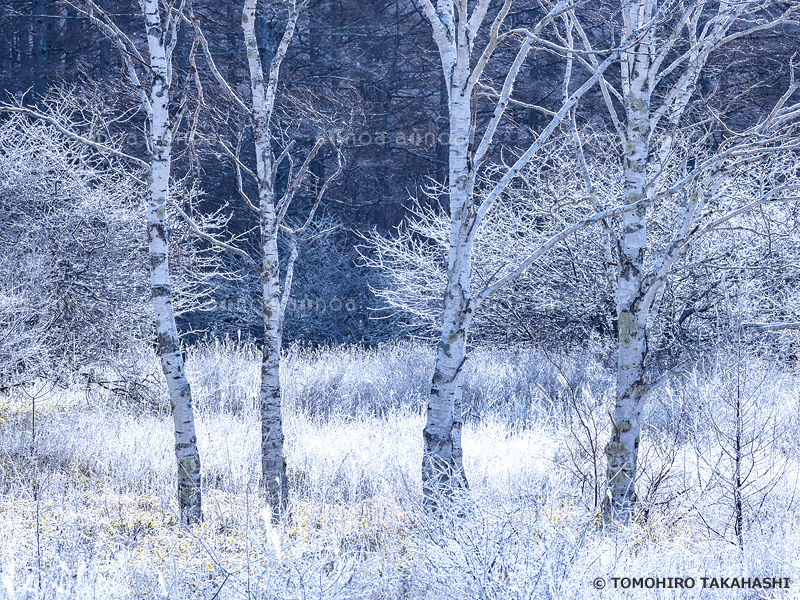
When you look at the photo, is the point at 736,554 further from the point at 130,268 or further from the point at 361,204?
the point at 361,204

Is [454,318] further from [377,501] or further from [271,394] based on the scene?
[377,501]

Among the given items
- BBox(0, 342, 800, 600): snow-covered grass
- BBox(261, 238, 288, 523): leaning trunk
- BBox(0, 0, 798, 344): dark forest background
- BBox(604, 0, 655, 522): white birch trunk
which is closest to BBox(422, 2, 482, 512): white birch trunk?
BBox(0, 342, 800, 600): snow-covered grass

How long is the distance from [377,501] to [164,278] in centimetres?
219

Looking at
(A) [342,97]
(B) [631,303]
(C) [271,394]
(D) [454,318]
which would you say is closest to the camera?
(D) [454,318]

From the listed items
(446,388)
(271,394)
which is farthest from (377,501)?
(446,388)

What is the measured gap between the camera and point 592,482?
4902 mm

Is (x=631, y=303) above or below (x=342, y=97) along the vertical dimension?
below

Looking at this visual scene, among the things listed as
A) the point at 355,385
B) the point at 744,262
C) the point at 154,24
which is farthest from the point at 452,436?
the point at 744,262

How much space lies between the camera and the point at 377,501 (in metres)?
5.30

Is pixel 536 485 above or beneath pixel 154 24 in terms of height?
beneath

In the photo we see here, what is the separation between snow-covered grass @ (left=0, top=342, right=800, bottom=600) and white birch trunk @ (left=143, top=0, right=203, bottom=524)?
1.01 ft

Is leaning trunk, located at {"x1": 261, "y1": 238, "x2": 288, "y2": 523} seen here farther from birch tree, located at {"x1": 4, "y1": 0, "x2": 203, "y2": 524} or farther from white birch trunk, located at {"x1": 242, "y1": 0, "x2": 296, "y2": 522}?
birch tree, located at {"x1": 4, "y1": 0, "x2": 203, "y2": 524}

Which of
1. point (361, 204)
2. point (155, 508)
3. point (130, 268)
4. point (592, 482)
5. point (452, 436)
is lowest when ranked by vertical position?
point (155, 508)

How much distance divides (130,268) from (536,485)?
683cm
